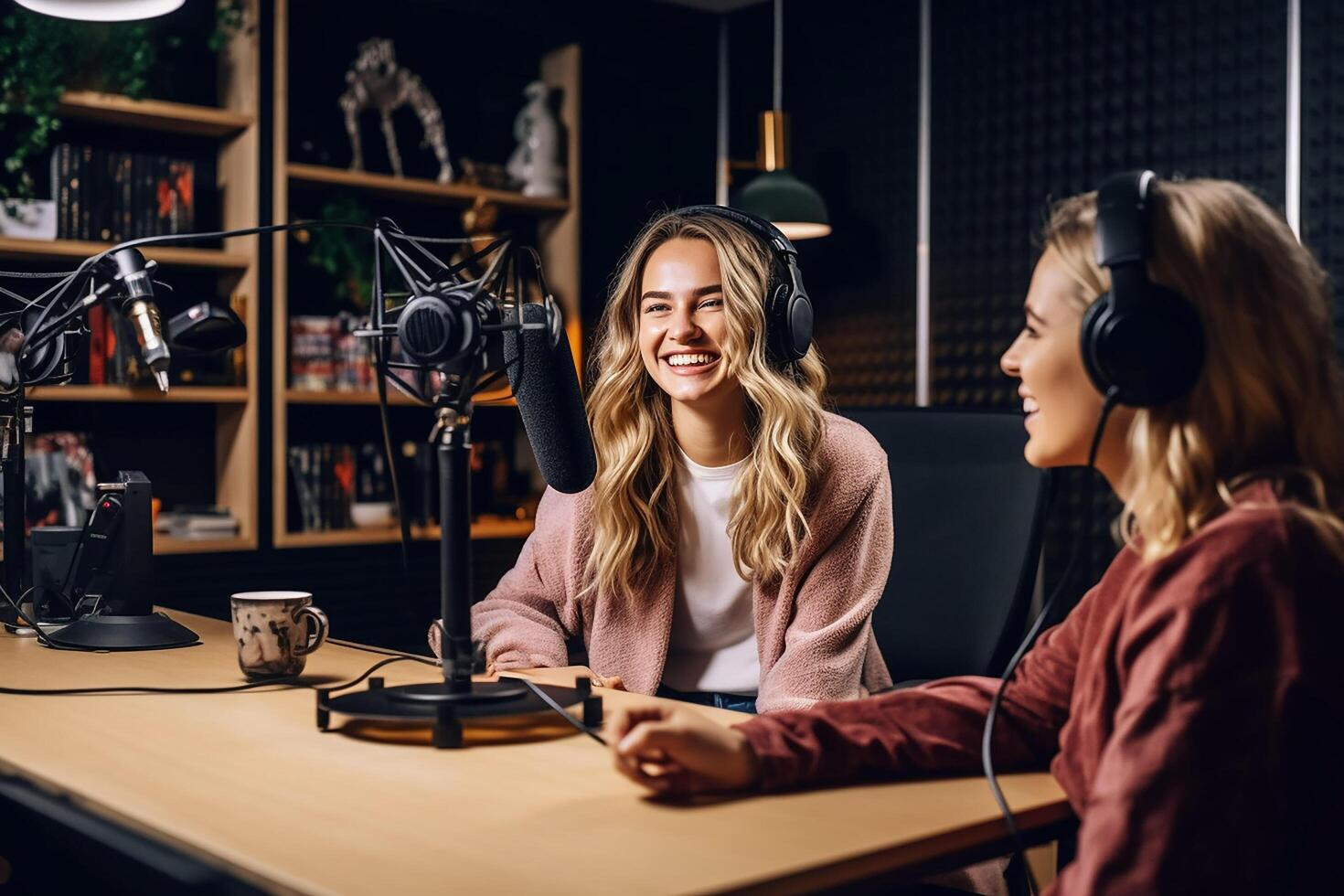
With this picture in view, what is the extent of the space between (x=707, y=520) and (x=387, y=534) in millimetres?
2023

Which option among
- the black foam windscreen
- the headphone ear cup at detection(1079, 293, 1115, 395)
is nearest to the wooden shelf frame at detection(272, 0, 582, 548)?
the black foam windscreen

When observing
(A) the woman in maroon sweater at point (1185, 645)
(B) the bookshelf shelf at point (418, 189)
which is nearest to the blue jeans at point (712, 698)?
(A) the woman in maroon sweater at point (1185, 645)

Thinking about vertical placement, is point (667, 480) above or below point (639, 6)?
below

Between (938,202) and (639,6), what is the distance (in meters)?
1.24

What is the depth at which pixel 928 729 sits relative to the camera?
3.43 feet

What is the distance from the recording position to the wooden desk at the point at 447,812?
2.55ft

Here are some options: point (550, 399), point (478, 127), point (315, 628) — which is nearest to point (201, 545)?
point (478, 127)

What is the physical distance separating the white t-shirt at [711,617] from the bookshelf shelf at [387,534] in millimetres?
1666

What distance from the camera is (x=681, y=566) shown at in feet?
6.01

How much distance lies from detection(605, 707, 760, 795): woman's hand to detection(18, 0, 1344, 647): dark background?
2.35 metres

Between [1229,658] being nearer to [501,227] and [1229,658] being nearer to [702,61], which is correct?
[501,227]

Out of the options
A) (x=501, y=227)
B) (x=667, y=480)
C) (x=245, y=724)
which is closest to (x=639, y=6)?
(x=501, y=227)

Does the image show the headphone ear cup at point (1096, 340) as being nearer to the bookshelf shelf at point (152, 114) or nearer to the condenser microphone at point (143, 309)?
the condenser microphone at point (143, 309)

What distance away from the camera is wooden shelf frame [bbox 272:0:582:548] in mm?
3441
